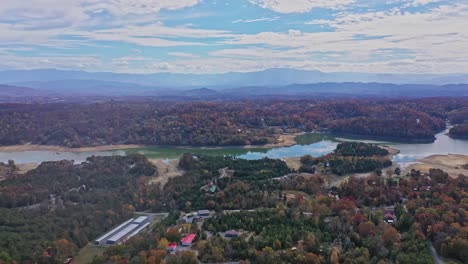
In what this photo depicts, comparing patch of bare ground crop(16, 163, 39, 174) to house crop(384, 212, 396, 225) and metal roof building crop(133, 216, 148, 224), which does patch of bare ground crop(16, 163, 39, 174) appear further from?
house crop(384, 212, 396, 225)

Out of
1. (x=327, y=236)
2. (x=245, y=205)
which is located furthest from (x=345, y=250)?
(x=245, y=205)

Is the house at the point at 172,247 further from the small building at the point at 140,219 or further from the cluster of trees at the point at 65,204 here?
the small building at the point at 140,219

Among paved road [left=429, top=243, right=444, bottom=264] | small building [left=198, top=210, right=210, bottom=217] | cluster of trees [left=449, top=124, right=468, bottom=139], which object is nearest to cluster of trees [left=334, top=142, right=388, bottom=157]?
cluster of trees [left=449, top=124, right=468, bottom=139]

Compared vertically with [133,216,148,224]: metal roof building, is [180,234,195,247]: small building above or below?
above

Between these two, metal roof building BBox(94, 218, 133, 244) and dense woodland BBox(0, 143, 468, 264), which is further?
metal roof building BBox(94, 218, 133, 244)

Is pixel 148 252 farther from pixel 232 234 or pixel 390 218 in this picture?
pixel 390 218

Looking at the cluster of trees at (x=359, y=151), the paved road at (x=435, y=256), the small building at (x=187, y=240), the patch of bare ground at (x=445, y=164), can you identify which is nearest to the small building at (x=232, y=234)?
the small building at (x=187, y=240)
